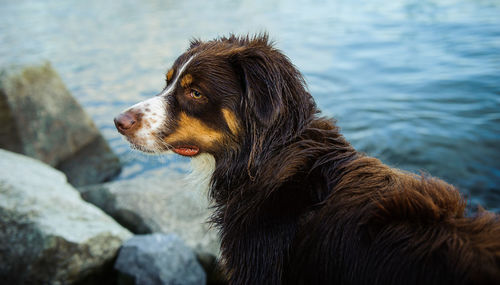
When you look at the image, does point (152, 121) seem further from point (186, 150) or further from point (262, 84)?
point (262, 84)

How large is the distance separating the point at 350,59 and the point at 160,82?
4.82 metres

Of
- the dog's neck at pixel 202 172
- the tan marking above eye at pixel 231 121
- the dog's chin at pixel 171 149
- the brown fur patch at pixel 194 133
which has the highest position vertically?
the tan marking above eye at pixel 231 121

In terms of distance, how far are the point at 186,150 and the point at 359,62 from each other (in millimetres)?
8068

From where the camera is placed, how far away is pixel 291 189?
7.20 feet

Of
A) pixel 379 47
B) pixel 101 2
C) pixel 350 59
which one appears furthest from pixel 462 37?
pixel 101 2

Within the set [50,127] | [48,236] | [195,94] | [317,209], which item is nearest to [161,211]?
[48,236]

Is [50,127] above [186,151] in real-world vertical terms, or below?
below

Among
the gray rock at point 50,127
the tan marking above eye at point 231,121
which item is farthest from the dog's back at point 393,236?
the gray rock at point 50,127

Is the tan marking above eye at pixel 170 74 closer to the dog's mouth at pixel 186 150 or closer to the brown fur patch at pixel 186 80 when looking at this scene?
the brown fur patch at pixel 186 80

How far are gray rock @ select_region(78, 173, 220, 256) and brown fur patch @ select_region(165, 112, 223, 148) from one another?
5.40 feet

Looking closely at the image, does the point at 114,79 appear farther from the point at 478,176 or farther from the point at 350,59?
the point at 478,176

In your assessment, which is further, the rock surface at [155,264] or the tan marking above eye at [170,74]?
the rock surface at [155,264]

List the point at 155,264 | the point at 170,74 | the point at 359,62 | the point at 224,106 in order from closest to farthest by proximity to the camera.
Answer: the point at 224,106 → the point at 170,74 → the point at 155,264 → the point at 359,62

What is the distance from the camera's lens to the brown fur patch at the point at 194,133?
2441 millimetres
